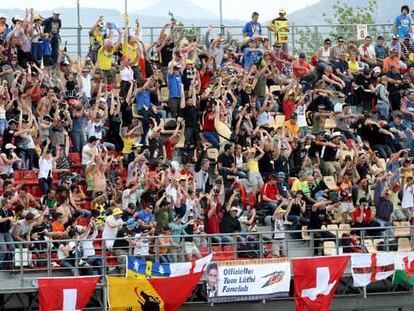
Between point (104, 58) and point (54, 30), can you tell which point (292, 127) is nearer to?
point (104, 58)

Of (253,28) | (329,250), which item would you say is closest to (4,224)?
(329,250)

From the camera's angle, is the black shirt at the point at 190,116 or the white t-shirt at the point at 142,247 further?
the black shirt at the point at 190,116

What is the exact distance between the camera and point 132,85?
38281 mm

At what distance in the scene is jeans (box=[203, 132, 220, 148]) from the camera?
125 feet

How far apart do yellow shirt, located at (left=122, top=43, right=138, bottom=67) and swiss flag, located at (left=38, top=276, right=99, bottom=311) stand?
9067 mm

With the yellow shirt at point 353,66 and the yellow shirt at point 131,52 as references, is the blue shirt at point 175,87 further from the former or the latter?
the yellow shirt at point 353,66

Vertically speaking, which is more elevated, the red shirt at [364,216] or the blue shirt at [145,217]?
the blue shirt at [145,217]

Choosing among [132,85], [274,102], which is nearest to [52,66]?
[132,85]

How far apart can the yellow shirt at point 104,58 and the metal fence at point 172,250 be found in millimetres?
6615

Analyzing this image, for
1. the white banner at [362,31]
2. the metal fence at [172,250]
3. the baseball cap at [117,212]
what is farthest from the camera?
the white banner at [362,31]

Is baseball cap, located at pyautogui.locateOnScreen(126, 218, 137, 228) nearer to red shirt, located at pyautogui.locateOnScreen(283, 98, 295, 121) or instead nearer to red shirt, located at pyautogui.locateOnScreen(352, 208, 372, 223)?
red shirt, located at pyautogui.locateOnScreen(352, 208, 372, 223)

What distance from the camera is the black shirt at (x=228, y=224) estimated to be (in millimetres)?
34625

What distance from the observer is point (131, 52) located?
39.7m

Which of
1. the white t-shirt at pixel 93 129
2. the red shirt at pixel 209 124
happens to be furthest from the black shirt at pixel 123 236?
the red shirt at pixel 209 124
